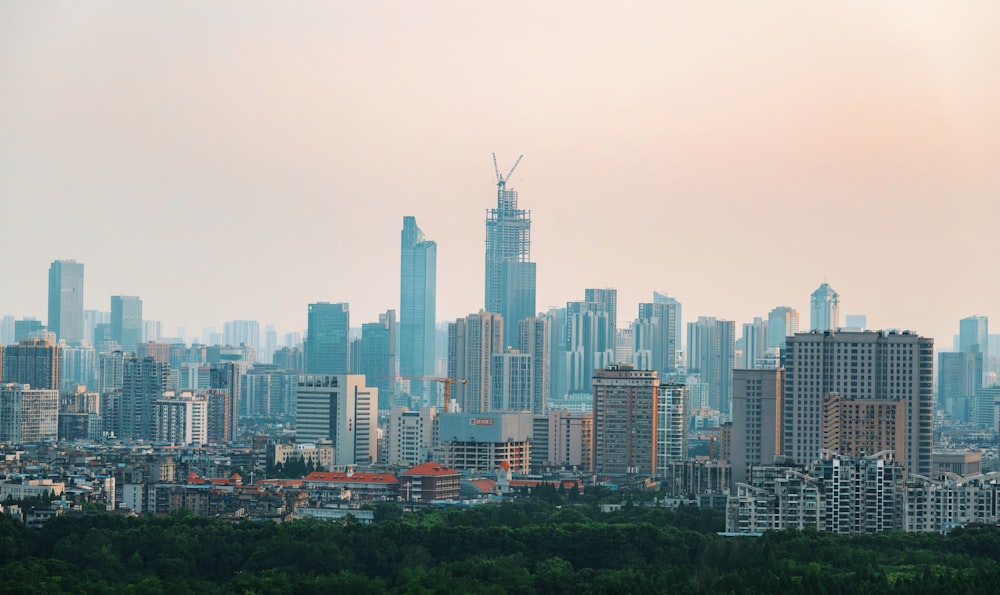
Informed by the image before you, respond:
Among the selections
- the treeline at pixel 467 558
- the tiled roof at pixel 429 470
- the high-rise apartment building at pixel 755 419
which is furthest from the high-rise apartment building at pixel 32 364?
the treeline at pixel 467 558

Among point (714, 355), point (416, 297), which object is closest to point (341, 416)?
point (714, 355)

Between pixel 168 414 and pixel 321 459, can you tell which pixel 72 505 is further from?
pixel 168 414

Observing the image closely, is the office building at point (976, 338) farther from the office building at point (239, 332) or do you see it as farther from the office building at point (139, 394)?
the office building at point (239, 332)

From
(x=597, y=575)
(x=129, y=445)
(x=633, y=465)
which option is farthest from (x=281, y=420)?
(x=597, y=575)

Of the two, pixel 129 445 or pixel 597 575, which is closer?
pixel 597 575

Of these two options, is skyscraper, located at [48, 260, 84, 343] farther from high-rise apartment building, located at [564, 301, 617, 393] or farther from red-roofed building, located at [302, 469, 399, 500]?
red-roofed building, located at [302, 469, 399, 500]

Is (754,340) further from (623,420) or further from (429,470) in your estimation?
(429,470)

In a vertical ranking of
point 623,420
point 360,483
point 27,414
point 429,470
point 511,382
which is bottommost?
point 360,483
